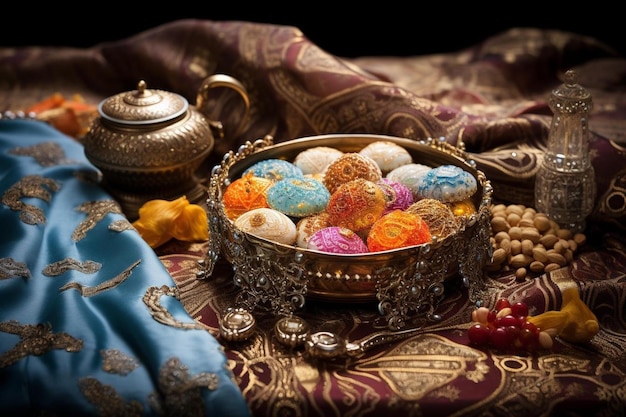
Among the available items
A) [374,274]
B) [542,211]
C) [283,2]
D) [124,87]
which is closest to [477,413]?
[374,274]

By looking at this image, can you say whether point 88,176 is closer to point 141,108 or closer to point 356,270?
point 141,108

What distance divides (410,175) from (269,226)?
0.89 ft

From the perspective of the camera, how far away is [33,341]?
3.49ft

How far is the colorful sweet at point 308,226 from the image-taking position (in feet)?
3.80

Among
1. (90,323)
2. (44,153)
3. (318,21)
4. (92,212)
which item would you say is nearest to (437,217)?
(90,323)

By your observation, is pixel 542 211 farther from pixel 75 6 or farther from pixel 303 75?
pixel 75 6

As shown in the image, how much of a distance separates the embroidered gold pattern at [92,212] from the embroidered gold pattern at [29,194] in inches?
2.6

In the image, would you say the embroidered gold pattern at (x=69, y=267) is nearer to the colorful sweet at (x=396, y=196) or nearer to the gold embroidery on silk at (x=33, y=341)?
the gold embroidery on silk at (x=33, y=341)

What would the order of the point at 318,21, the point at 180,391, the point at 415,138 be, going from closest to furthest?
the point at 180,391 → the point at 415,138 → the point at 318,21

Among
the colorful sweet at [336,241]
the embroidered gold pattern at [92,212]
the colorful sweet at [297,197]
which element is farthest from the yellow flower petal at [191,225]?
the colorful sweet at [336,241]

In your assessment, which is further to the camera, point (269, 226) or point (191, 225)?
point (191, 225)

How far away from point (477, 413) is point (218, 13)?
1872mm

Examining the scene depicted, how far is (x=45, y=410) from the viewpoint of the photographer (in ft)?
3.21

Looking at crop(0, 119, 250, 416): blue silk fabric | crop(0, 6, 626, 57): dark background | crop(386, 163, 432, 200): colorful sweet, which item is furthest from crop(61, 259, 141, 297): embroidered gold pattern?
crop(0, 6, 626, 57): dark background
